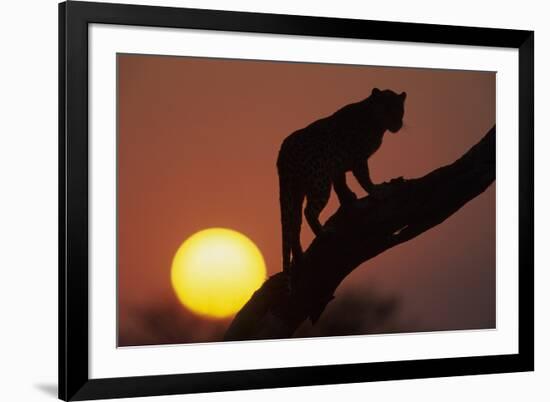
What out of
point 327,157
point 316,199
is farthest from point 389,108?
point 316,199

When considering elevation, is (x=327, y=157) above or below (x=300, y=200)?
above

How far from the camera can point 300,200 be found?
2648mm

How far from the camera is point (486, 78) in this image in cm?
287

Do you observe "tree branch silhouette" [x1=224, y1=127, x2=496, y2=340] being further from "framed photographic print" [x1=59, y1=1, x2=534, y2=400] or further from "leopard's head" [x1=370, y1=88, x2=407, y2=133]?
"leopard's head" [x1=370, y1=88, x2=407, y2=133]

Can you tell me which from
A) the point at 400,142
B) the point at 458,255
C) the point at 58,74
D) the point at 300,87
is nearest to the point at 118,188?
the point at 58,74

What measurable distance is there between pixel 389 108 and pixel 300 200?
14.3 inches

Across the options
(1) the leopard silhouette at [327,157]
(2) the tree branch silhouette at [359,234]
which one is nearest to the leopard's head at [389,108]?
(1) the leopard silhouette at [327,157]

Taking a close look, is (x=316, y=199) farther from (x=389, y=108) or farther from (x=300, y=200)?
(x=389, y=108)

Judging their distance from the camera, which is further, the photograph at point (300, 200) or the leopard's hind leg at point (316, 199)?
the leopard's hind leg at point (316, 199)

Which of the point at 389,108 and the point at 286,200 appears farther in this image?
the point at 389,108

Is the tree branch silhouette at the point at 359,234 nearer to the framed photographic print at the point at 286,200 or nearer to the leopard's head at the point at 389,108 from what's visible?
the framed photographic print at the point at 286,200

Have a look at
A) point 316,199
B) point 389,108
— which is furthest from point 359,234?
point 389,108

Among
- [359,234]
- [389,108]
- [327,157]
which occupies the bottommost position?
[359,234]

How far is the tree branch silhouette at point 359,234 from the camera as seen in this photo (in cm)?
263
